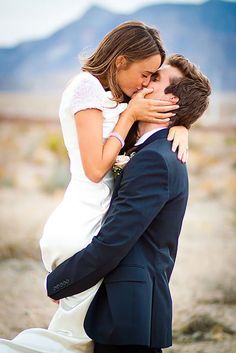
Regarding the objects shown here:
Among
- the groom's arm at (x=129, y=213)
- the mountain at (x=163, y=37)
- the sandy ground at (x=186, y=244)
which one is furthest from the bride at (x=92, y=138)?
the mountain at (x=163, y=37)

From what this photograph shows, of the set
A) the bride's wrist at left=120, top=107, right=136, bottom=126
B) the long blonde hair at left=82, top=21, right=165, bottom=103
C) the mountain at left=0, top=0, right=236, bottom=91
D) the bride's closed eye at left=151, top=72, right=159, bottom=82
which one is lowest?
the mountain at left=0, top=0, right=236, bottom=91

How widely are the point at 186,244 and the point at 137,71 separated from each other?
21.1ft

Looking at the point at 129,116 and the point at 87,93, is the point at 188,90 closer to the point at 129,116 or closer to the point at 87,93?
the point at 129,116

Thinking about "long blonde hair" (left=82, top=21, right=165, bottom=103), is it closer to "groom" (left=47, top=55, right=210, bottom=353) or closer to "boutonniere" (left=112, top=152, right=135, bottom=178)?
"groom" (left=47, top=55, right=210, bottom=353)

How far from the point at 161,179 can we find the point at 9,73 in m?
16.1

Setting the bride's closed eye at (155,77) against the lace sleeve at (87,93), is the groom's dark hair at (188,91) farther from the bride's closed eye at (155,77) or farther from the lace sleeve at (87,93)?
the lace sleeve at (87,93)

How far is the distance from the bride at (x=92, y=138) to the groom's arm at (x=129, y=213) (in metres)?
0.11

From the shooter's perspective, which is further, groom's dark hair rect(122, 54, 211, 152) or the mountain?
the mountain

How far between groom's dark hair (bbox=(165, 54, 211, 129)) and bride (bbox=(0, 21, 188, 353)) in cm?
4

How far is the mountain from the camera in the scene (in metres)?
17.3

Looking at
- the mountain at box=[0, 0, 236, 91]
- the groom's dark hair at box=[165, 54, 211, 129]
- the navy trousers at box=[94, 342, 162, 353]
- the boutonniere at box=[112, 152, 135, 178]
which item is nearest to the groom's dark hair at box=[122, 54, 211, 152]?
the groom's dark hair at box=[165, 54, 211, 129]

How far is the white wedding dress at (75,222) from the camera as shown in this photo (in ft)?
8.34

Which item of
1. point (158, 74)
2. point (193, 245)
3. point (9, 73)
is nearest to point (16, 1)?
point (9, 73)

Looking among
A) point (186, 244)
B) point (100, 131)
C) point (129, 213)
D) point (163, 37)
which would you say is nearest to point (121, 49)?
point (100, 131)
